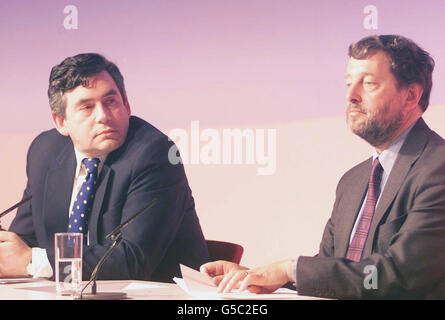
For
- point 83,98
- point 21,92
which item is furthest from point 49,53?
point 83,98

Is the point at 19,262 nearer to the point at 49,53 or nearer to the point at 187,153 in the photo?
the point at 187,153

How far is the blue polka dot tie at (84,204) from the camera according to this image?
3.43 metres

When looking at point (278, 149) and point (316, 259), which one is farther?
point (278, 149)

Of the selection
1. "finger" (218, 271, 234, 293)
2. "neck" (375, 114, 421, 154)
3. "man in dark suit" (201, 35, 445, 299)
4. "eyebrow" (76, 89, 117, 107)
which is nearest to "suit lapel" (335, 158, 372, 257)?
"man in dark suit" (201, 35, 445, 299)

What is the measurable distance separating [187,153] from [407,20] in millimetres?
1394

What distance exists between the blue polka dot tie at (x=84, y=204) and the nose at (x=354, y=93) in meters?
1.38

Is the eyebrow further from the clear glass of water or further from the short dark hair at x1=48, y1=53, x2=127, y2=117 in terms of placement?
the clear glass of water

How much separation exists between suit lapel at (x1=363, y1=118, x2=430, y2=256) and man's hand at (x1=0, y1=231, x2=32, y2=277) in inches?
61.1

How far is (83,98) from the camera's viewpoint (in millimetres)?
3641

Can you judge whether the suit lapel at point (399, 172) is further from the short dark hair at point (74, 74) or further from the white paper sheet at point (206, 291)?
the short dark hair at point (74, 74)

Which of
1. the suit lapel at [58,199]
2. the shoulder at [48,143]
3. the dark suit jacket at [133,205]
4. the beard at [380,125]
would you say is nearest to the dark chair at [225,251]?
the dark suit jacket at [133,205]

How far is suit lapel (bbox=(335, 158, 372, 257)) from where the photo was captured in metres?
2.97

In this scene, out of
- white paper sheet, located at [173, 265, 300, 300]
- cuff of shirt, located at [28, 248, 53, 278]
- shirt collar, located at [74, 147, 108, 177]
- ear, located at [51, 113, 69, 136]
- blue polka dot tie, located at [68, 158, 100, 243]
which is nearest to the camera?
white paper sheet, located at [173, 265, 300, 300]

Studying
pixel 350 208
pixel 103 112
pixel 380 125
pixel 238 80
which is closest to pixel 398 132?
pixel 380 125
